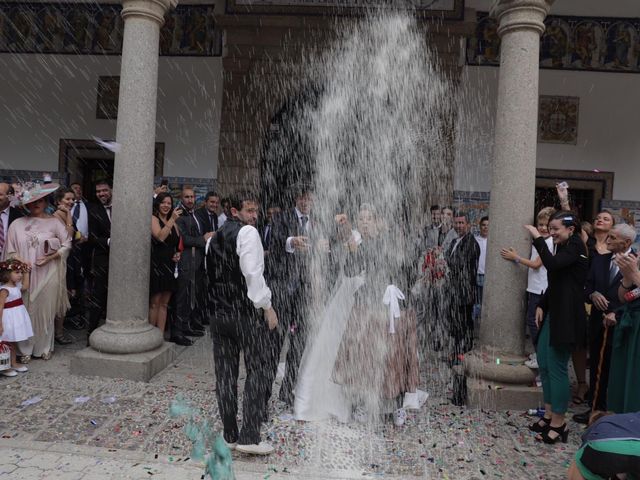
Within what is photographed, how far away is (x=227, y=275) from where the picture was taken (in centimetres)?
361

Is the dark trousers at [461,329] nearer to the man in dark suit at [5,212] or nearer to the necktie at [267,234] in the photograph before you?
the necktie at [267,234]

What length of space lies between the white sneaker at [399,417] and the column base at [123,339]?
2498mm

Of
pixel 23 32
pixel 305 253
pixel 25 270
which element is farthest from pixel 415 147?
pixel 23 32

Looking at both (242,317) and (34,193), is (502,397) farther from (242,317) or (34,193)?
(34,193)

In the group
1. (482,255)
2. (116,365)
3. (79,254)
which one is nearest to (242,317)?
(116,365)

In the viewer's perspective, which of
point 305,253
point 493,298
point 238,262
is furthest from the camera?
point 493,298

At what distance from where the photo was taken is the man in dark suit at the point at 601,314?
458 centimetres

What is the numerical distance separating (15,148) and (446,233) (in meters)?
8.24

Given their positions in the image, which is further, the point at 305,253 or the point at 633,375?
the point at 305,253

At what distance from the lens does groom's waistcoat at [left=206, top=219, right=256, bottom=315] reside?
3.59 metres

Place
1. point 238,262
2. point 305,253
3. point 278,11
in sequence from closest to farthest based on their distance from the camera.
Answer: point 238,262
point 305,253
point 278,11

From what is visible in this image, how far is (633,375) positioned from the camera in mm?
4008

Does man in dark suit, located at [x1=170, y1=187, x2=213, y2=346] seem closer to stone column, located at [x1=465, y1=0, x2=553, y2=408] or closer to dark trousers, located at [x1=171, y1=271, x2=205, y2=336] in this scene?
dark trousers, located at [x1=171, y1=271, x2=205, y2=336]

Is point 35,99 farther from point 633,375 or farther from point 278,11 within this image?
point 633,375
